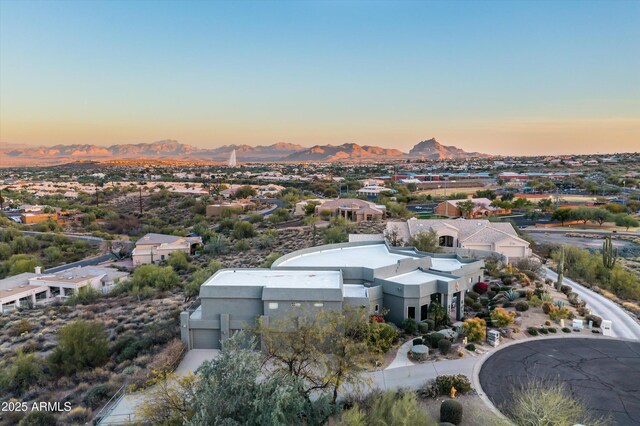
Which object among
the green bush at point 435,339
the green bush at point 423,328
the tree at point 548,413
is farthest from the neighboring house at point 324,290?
the tree at point 548,413

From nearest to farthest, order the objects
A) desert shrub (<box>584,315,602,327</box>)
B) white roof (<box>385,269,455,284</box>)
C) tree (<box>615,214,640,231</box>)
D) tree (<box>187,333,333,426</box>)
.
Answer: tree (<box>187,333,333,426</box>) < desert shrub (<box>584,315,602,327</box>) < white roof (<box>385,269,455,284</box>) < tree (<box>615,214,640,231</box>)

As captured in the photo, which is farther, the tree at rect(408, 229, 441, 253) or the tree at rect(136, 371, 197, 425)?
the tree at rect(408, 229, 441, 253)

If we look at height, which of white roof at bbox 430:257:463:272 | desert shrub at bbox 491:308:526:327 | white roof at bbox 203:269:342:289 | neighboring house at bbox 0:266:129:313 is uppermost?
white roof at bbox 203:269:342:289

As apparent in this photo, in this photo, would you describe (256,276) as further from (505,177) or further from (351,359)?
(505,177)

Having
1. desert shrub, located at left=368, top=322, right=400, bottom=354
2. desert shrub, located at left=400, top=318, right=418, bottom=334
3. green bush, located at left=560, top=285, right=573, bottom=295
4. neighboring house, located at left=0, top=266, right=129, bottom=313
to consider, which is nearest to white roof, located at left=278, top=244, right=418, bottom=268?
desert shrub, located at left=400, top=318, right=418, bottom=334

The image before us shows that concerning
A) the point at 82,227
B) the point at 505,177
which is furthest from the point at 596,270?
the point at 505,177

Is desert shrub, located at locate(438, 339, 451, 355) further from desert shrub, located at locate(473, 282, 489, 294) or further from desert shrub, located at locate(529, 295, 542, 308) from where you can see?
desert shrub, located at locate(473, 282, 489, 294)

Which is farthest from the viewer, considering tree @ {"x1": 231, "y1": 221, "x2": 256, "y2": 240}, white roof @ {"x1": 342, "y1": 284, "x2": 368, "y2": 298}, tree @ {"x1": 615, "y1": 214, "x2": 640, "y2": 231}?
tree @ {"x1": 615, "y1": 214, "x2": 640, "y2": 231}
